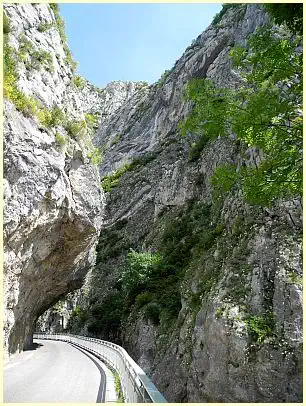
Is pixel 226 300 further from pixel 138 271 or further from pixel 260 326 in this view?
pixel 138 271

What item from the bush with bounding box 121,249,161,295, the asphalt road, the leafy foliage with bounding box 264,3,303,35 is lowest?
the asphalt road

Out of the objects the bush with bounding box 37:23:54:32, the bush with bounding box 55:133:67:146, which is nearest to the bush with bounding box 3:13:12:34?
the bush with bounding box 37:23:54:32

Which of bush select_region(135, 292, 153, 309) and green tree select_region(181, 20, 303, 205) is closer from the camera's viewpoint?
green tree select_region(181, 20, 303, 205)

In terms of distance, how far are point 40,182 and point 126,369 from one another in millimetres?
9209

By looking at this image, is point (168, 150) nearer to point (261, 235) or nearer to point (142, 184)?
point (142, 184)

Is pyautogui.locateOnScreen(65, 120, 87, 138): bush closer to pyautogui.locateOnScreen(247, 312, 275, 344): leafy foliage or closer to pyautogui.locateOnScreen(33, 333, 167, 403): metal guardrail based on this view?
pyautogui.locateOnScreen(33, 333, 167, 403): metal guardrail

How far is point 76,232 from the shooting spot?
2289 cm

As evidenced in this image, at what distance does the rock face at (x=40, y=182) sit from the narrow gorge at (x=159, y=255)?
8cm

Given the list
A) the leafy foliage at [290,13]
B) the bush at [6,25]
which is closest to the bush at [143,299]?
the bush at [6,25]

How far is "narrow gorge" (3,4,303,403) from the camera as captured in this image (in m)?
14.4

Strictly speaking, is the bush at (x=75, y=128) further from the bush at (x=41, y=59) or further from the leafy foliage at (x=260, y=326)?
the leafy foliage at (x=260, y=326)

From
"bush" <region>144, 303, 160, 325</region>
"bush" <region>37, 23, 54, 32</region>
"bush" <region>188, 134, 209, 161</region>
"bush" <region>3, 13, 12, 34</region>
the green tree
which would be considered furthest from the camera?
"bush" <region>188, 134, 209, 161</region>

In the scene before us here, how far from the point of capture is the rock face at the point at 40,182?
50.4ft

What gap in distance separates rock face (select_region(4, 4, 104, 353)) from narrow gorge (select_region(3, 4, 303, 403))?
0.08 meters
